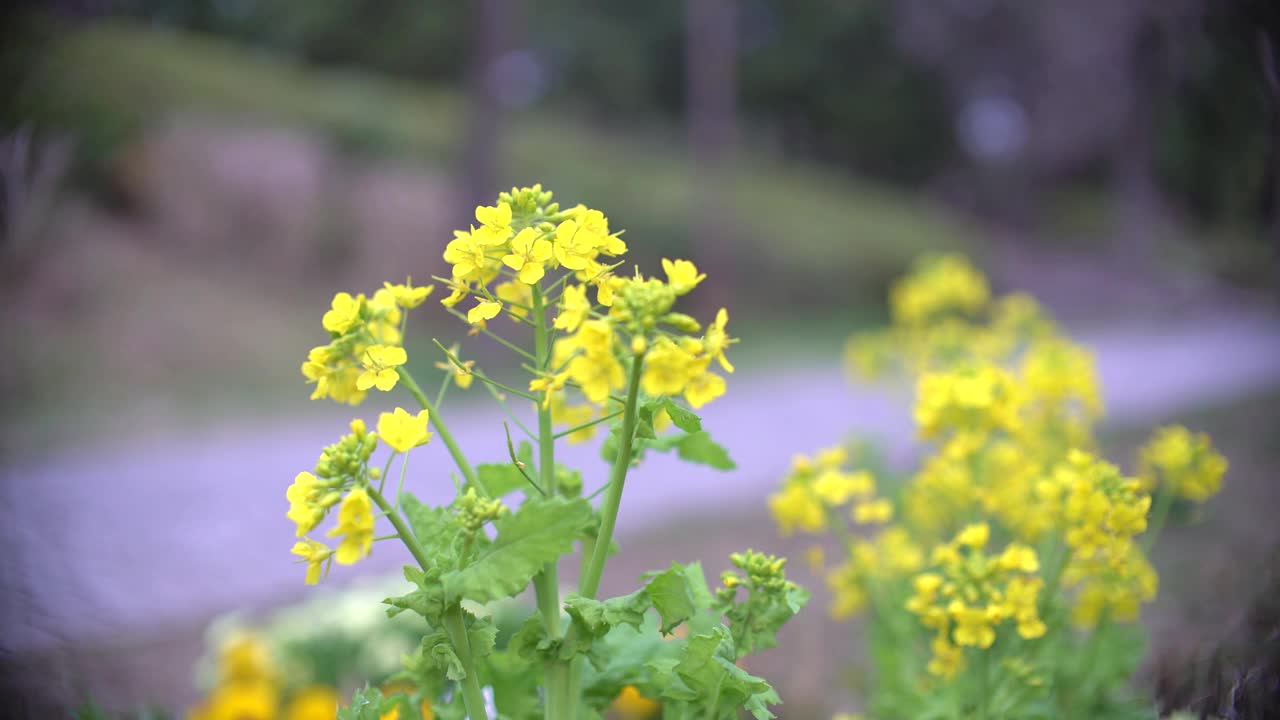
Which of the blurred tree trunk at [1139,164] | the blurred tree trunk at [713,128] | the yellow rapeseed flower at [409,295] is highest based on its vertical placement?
the blurred tree trunk at [1139,164]

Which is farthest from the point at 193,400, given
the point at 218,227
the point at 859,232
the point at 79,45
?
the point at 859,232

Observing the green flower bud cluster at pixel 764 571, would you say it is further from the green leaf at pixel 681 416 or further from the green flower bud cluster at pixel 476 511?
the green flower bud cluster at pixel 476 511

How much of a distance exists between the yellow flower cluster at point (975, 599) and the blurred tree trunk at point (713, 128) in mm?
11190

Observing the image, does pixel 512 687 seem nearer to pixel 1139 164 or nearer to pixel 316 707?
pixel 316 707

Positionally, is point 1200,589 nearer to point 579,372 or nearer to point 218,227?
point 579,372

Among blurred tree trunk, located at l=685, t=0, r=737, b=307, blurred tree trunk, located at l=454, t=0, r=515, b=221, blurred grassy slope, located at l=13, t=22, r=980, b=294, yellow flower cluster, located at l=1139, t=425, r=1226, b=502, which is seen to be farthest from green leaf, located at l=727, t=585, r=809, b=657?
blurred tree trunk, located at l=685, t=0, r=737, b=307

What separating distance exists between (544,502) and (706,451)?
0.34 metres

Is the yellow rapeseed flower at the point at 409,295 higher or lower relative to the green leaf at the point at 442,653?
higher

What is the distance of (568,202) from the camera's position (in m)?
7.90

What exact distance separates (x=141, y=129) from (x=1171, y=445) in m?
11.9

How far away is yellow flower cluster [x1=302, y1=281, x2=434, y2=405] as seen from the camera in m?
1.03

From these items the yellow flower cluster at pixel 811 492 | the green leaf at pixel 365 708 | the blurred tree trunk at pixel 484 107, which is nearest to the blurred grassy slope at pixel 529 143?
the blurred tree trunk at pixel 484 107

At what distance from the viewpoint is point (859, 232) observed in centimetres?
1884

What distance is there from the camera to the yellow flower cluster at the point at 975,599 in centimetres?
125
